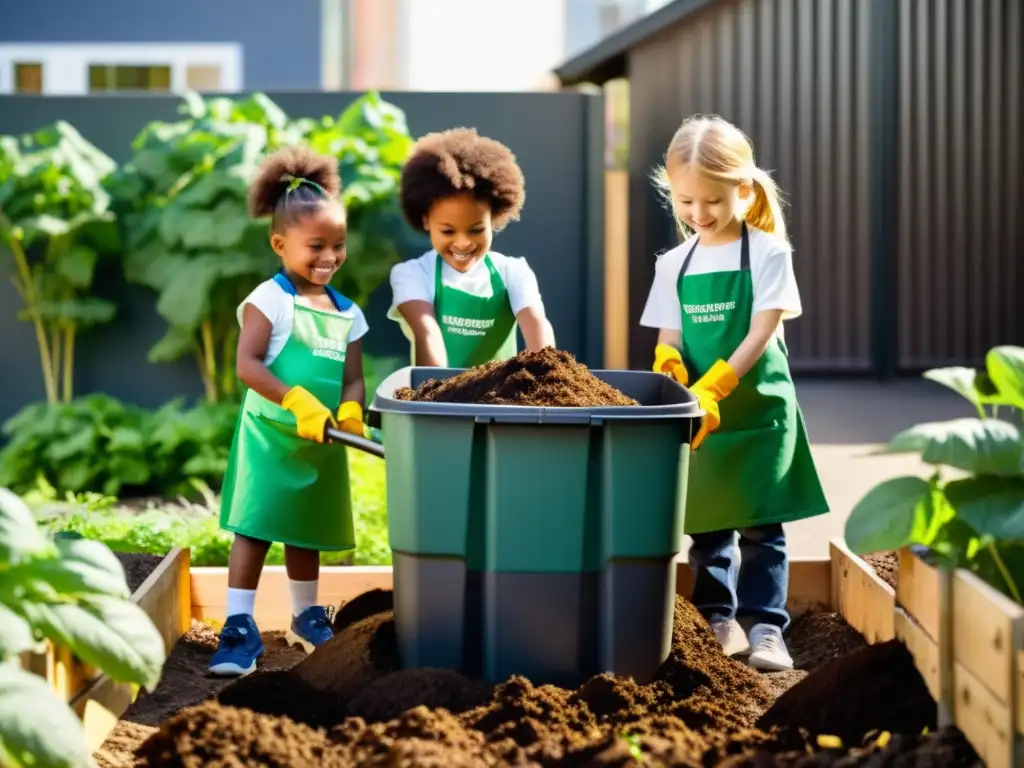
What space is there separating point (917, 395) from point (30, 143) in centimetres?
530

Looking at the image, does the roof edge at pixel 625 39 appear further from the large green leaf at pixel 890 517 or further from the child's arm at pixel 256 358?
the large green leaf at pixel 890 517

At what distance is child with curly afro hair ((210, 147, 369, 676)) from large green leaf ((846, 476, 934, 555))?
4.59 feet

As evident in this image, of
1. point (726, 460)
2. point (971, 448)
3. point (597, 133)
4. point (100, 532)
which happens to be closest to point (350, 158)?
point (597, 133)

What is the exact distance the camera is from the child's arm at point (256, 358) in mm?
3600

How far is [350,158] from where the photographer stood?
6.98 metres

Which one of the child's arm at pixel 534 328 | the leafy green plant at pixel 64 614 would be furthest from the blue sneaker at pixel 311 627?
the leafy green plant at pixel 64 614

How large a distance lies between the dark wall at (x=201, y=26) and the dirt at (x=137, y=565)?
9926 millimetres

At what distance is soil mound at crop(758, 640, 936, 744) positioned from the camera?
2.72 metres

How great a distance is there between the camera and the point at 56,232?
6.90m

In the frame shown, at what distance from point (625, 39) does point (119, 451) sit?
4.48 meters

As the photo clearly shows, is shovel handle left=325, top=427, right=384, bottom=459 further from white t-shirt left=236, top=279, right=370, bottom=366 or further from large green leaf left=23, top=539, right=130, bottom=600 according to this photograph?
large green leaf left=23, top=539, right=130, bottom=600

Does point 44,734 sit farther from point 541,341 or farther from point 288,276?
point 541,341

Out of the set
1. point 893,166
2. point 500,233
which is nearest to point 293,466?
point 500,233

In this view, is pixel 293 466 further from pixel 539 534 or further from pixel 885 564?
pixel 885 564
